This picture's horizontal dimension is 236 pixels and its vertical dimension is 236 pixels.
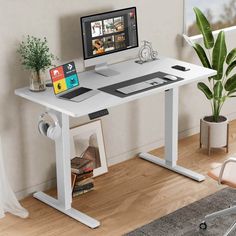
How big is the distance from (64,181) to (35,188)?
44 cm

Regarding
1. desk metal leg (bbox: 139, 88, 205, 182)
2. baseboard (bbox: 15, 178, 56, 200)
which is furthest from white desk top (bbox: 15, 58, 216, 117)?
baseboard (bbox: 15, 178, 56, 200)

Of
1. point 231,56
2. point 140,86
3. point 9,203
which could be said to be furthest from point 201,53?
point 9,203

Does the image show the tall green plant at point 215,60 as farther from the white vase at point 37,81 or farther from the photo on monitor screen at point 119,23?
the white vase at point 37,81

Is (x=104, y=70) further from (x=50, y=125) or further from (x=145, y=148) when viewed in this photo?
(x=145, y=148)

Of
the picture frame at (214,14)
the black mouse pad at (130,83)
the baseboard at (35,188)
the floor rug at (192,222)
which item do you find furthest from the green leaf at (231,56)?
the baseboard at (35,188)

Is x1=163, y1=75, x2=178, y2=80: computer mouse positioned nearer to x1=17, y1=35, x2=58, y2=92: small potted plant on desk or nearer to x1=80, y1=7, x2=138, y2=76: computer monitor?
x1=80, y1=7, x2=138, y2=76: computer monitor

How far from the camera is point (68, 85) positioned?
4176mm

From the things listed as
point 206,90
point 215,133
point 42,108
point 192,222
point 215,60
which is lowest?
point 192,222

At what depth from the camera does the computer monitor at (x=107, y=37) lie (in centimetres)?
434

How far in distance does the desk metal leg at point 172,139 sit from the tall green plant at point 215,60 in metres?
0.50

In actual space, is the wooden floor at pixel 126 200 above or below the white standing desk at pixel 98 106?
below

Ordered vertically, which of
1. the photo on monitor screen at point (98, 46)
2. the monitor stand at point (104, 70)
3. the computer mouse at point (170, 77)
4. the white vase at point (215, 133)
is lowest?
the white vase at point (215, 133)

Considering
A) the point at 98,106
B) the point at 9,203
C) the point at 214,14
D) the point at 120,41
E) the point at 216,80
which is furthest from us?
the point at 214,14

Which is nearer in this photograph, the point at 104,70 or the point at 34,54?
the point at 34,54
